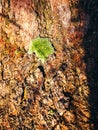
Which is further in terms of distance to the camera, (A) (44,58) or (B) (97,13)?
(B) (97,13)

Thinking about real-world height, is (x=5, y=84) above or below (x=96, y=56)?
below

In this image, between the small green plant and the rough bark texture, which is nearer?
→ the rough bark texture

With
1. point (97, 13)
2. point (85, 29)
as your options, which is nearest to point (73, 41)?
point (85, 29)

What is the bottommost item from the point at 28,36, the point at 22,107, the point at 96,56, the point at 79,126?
the point at 79,126

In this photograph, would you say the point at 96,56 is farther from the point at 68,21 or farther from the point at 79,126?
the point at 79,126

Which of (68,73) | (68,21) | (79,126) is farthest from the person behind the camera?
(68,21)
